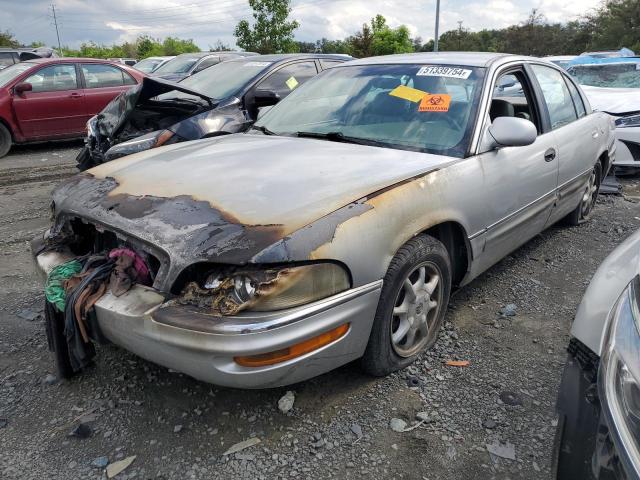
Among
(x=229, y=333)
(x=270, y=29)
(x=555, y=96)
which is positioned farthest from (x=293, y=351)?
(x=270, y=29)

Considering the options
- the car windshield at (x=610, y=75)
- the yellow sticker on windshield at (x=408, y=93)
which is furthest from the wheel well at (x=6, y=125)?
the car windshield at (x=610, y=75)

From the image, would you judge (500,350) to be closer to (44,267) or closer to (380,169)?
(380,169)

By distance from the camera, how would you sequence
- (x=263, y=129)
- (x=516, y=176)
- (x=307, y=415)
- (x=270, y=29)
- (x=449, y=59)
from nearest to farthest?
(x=307, y=415), (x=516, y=176), (x=449, y=59), (x=263, y=129), (x=270, y=29)

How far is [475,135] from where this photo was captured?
294 centimetres

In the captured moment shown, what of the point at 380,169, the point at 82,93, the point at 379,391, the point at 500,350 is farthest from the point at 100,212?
the point at 82,93

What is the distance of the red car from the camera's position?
26.8ft

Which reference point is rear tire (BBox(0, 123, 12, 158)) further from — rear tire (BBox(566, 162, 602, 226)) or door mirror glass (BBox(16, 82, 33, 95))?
rear tire (BBox(566, 162, 602, 226))

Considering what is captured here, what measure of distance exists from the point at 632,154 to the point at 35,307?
7.16m

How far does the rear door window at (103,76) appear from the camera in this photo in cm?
896

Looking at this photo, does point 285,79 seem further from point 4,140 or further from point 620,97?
point 4,140

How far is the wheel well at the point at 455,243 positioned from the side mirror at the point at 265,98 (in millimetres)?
3261

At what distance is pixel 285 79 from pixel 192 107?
118 cm

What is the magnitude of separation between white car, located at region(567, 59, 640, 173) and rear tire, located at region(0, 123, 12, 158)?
29.9ft

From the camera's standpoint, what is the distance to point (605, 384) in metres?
1.33
